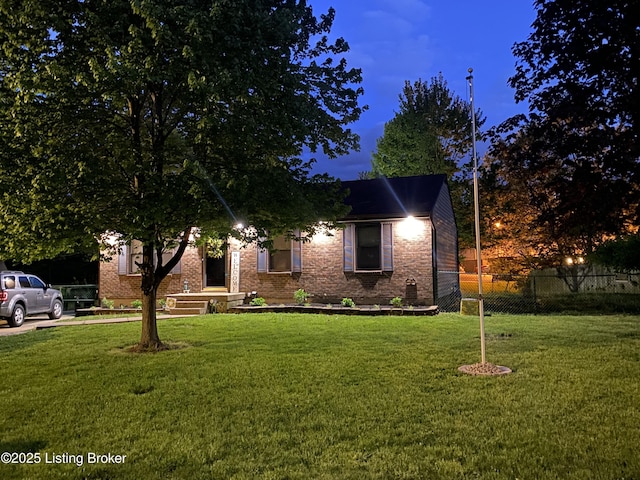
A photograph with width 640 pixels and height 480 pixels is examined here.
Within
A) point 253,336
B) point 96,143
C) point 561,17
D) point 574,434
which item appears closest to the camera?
point 574,434

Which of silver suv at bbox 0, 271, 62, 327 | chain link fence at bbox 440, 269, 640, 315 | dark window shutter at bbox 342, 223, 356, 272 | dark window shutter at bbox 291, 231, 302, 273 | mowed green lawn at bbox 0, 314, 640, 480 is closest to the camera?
mowed green lawn at bbox 0, 314, 640, 480

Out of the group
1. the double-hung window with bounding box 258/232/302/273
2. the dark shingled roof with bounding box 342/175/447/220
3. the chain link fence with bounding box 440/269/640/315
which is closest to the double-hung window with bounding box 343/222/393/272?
the dark shingled roof with bounding box 342/175/447/220

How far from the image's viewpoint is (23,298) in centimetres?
1448

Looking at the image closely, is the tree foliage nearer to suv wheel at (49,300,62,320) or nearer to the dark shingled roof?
the dark shingled roof

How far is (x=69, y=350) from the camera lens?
351 inches

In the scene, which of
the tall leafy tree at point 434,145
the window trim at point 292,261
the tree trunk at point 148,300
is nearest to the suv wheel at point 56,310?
the window trim at point 292,261

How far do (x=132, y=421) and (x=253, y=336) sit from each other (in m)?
5.45

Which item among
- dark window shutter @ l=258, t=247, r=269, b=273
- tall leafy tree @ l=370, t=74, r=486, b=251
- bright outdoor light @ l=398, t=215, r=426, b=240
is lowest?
dark window shutter @ l=258, t=247, r=269, b=273

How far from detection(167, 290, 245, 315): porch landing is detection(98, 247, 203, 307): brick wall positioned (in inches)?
44.3

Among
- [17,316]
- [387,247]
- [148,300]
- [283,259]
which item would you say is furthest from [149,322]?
[387,247]

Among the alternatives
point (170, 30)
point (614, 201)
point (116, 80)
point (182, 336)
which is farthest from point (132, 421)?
point (614, 201)

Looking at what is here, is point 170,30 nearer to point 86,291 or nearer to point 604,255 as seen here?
point 604,255

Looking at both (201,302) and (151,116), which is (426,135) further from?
(151,116)

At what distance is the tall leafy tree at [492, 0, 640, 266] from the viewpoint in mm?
7797
